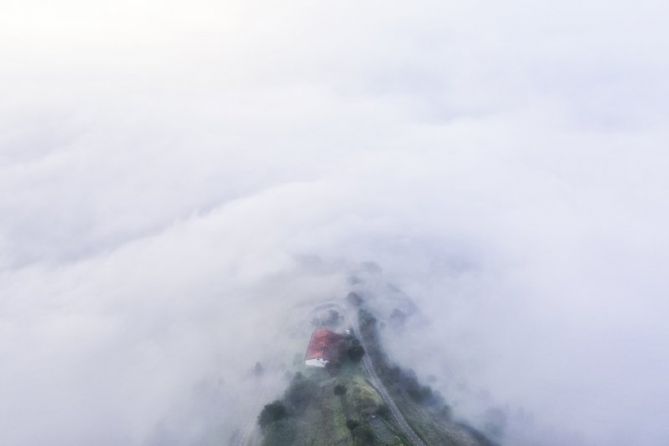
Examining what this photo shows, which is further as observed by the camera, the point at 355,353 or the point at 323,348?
the point at 323,348

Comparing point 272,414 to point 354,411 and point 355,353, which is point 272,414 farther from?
point 355,353

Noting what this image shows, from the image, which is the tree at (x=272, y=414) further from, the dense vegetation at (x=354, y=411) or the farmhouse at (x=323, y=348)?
the farmhouse at (x=323, y=348)

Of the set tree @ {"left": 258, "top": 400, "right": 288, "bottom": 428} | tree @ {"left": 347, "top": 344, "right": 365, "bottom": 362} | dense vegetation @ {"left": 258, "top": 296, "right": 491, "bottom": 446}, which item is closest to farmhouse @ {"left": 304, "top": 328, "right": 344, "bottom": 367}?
dense vegetation @ {"left": 258, "top": 296, "right": 491, "bottom": 446}

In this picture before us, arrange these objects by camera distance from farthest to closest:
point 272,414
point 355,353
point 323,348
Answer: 1. point 323,348
2. point 355,353
3. point 272,414

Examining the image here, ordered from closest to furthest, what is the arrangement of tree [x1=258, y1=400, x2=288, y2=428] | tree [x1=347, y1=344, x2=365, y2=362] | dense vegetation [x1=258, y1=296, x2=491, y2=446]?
1. dense vegetation [x1=258, y1=296, x2=491, y2=446]
2. tree [x1=258, y1=400, x2=288, y2=428]
3. tree [x1=347, y1=344, x2=365, y2=362]

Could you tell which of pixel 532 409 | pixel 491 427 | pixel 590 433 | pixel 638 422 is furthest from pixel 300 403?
pixel 638 422

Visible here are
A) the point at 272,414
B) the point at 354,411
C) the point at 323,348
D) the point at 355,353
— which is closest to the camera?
the point at 354,411

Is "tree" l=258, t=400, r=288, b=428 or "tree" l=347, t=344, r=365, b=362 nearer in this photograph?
Result: "tree" l=258, t=400, r=288, b=428

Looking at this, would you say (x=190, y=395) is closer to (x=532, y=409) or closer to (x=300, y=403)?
(x=300, y=403)

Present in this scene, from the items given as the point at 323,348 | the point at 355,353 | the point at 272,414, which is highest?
the point at 323,348

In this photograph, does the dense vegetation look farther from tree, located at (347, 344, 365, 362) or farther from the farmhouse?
the farmhouse

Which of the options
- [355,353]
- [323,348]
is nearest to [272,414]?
[323,348]

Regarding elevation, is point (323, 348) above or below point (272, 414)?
above
